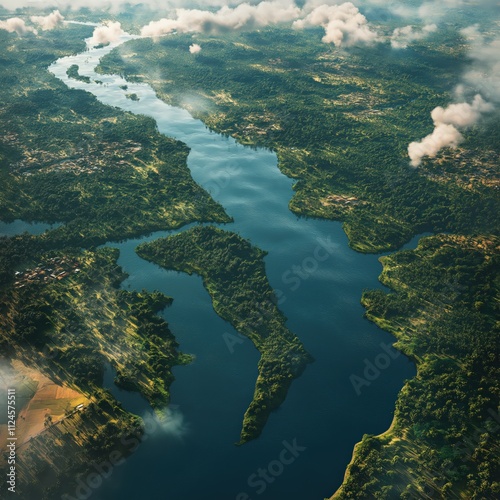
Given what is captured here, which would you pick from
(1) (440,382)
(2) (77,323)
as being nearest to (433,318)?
(1) (440,382)

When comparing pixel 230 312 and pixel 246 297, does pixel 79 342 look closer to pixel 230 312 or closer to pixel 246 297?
pixel 230 312

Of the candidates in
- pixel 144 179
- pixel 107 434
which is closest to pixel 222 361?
pixel 107 434

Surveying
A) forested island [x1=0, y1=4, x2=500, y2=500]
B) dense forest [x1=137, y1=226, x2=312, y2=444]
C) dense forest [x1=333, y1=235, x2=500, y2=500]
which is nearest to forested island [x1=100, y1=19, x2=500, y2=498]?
dense forest [x1=333, y1=235, x2=500, y2=500]

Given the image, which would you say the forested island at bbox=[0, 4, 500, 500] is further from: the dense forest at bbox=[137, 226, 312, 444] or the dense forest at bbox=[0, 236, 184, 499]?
the dense forest at bbox=[137, 226, 312, 444]

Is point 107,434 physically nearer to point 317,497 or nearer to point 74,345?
point 74,345

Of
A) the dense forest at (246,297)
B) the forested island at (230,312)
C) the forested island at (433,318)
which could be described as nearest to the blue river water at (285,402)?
the dense forest at (246,297)
